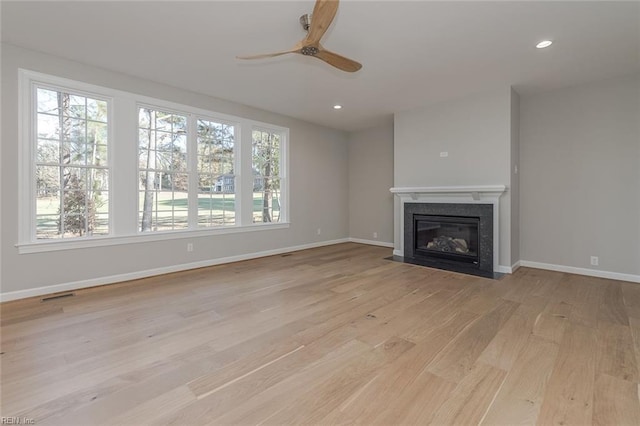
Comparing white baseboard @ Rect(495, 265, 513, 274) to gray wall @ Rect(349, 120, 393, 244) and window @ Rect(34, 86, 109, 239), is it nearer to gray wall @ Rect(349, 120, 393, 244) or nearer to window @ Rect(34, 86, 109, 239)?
gray wall @ Rect(349, 120, 393, 244)

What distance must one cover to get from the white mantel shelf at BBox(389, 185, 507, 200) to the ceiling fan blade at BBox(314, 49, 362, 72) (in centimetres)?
260

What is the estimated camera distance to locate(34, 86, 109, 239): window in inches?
129

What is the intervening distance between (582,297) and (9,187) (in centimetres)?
629

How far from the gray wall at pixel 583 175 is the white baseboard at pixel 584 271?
0.16 feet

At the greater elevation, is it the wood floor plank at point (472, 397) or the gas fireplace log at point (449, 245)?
the gas fireplace log at point (449, 245)

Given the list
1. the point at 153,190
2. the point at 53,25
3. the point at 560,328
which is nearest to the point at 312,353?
the point at 560,328

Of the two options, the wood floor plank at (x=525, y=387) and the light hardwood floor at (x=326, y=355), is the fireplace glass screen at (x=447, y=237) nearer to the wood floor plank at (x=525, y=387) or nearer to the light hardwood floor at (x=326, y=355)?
the light hardwood floor at (x=326, y=355)

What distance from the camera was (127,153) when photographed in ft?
12.5

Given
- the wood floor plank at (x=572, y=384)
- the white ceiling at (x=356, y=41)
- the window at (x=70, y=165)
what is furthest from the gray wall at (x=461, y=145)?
the window at (x=70, y=165)

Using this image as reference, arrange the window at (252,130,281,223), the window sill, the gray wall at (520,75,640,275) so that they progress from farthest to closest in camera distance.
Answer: the window at (252,130,281,223) → the gray wall at (520,75,640,275) → the window sill

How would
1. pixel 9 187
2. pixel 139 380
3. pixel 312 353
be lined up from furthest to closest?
pixel 9 187, pixel 312 353, pixel 139 380

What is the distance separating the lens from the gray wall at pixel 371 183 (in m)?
6.40

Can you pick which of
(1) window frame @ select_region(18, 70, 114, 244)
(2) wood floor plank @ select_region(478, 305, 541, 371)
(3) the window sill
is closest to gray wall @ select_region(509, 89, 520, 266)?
(2) wood floor plank @ select_region(478, 305, 541, 371)

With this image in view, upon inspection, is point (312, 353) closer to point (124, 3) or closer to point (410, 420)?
point (410, 420)
